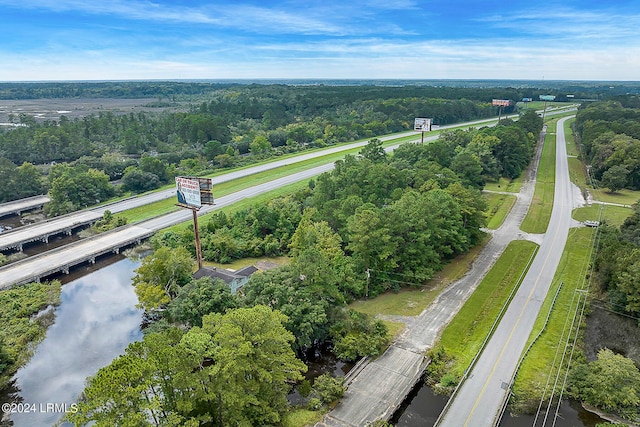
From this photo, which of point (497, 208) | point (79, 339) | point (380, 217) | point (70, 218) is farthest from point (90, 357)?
point (497, 208)

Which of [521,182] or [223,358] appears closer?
[223,358]

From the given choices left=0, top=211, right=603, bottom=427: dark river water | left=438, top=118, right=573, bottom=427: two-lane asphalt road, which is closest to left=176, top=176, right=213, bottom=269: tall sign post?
left=0, top=211, right=603, bottom=427: dark river water

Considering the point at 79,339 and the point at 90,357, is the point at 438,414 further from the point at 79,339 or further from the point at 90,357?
the point at 79,339

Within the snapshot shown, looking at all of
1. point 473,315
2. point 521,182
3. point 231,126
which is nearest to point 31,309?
point 473,315

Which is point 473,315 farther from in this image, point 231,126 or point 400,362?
point 231,126

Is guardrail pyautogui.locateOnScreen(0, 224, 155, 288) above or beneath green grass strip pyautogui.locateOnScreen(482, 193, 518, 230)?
beneath

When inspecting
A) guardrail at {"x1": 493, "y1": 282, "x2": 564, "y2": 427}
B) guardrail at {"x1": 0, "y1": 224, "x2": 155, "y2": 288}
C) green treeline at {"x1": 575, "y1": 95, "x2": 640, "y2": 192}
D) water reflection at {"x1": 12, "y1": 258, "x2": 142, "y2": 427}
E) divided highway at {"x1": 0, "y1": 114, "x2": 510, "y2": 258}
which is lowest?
water reflection at {"x1": 12, "y1": 258, "x2": 142, "y2": 427}

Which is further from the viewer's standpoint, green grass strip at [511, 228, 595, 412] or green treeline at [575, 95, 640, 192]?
green treeline at [575, 95, 640, 192]

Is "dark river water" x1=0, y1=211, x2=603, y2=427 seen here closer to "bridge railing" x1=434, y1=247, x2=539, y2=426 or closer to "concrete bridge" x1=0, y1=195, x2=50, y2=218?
"bridge railing" x1=434, y1=247, x2=539, y2=426
